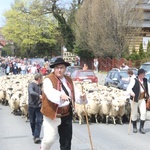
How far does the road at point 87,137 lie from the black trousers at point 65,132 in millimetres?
2627

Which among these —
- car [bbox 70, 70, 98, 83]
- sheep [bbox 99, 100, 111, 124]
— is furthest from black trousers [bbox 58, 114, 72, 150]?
car [bbox 70, 70, 98, 83]

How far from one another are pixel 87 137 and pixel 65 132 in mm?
4146

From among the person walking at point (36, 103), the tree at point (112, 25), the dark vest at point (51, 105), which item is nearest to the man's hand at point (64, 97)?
the dark vest at point (51, 105)

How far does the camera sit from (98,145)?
9352 mm

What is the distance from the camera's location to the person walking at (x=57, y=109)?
20.8 ft

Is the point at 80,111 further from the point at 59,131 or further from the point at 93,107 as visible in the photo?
the point at 59,131

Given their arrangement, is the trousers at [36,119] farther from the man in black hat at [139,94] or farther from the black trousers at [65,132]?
the black trousers at [65,132]

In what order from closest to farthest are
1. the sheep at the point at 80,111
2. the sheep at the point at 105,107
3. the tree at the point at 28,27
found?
the sheep at the point at 80,111
the sheep at the point at 105,107
the tree at the point at 28,27

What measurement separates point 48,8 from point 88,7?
1480cm

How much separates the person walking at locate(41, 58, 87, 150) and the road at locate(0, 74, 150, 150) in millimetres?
2658

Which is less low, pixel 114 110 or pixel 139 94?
pixel 139 94

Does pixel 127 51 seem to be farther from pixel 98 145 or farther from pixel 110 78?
pixel 98 145

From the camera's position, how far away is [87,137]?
10508 mm

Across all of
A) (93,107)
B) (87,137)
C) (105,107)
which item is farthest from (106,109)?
(87,137)
